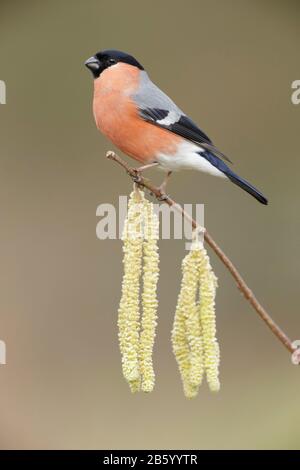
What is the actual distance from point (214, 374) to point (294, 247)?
61.5 inches

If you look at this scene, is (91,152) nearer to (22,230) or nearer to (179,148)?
(22,230)

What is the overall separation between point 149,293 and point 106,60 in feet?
1.80

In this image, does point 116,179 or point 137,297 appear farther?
point 116,179

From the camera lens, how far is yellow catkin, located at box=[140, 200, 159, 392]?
82cm

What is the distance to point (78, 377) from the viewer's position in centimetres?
212

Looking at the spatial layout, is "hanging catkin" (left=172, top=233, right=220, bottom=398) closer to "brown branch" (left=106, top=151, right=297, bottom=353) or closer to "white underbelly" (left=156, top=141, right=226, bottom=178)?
"brown branch" (left=106, top=151, right=297, bottom=353)

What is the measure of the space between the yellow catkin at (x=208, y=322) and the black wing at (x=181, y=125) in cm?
44

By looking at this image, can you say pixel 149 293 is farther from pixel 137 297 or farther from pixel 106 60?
pixel 106 60

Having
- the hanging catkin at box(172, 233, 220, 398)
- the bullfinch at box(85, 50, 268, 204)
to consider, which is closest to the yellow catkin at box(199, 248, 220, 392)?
the hanging catkin at box(172, 233, 220, 398)

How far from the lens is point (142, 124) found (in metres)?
1.29

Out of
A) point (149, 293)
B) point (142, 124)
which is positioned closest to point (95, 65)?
point (142, 124)

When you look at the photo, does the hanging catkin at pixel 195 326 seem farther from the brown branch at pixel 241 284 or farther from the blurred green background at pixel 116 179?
the blurred green background at pixel 116 179

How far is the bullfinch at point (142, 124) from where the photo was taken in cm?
126

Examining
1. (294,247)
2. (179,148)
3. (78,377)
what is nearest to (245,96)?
(294,247)
